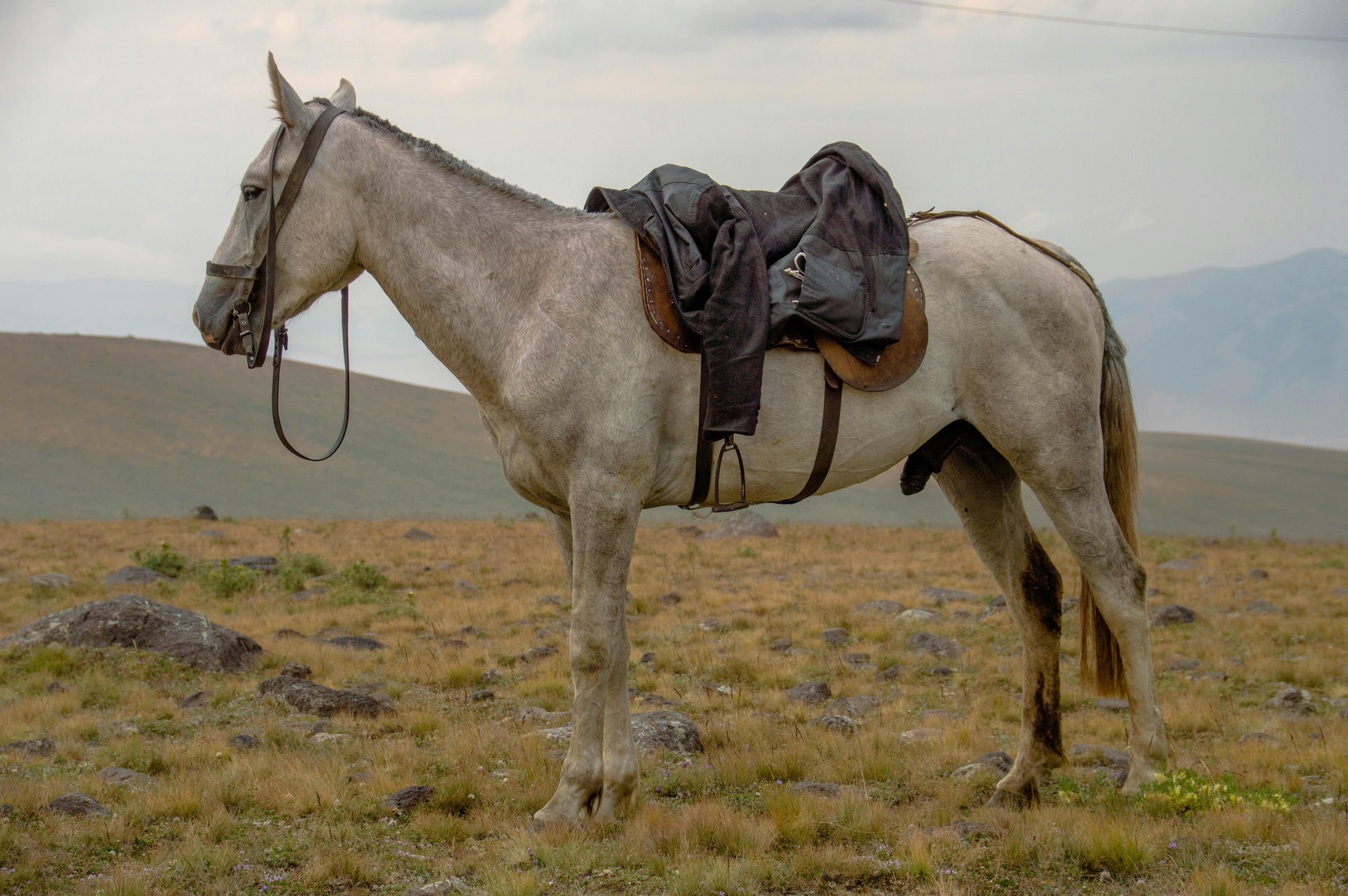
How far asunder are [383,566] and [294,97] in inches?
485

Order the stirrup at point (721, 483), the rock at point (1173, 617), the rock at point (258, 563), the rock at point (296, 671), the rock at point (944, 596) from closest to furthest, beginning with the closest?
the stirrup at point (721, 483) < the rock at point (296, 671) < the rock at point (1173, 617) < the rock at point (944, 596) < the rock at point (258, 563)

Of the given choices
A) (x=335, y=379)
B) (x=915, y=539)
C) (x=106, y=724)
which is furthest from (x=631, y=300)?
(x=335, y=379)

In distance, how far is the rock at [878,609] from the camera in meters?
11.7

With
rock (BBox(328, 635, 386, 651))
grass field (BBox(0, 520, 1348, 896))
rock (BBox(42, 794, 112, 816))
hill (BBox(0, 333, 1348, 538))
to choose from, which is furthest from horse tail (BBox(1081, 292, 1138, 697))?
hill (BBox(0, 333, 1348, 538))

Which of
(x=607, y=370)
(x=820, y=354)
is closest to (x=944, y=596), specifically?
(x=820, y=354)

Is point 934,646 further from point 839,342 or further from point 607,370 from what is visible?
point 607,370

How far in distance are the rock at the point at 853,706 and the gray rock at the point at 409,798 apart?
10.4 ft

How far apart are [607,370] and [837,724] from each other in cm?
358

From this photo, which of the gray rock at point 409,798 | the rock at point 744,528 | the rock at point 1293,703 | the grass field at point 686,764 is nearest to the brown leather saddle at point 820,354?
the grass field at point 686,764

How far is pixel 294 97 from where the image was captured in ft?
14.7

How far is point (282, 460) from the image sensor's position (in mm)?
60688

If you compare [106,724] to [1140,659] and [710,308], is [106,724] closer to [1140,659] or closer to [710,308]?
[710,308]

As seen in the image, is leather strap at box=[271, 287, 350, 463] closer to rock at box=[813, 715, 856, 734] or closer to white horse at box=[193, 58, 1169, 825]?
white horse at box=[193, 58, 1169, 825]

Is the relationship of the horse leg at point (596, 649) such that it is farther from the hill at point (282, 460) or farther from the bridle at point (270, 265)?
the hill at point (282, 460)
